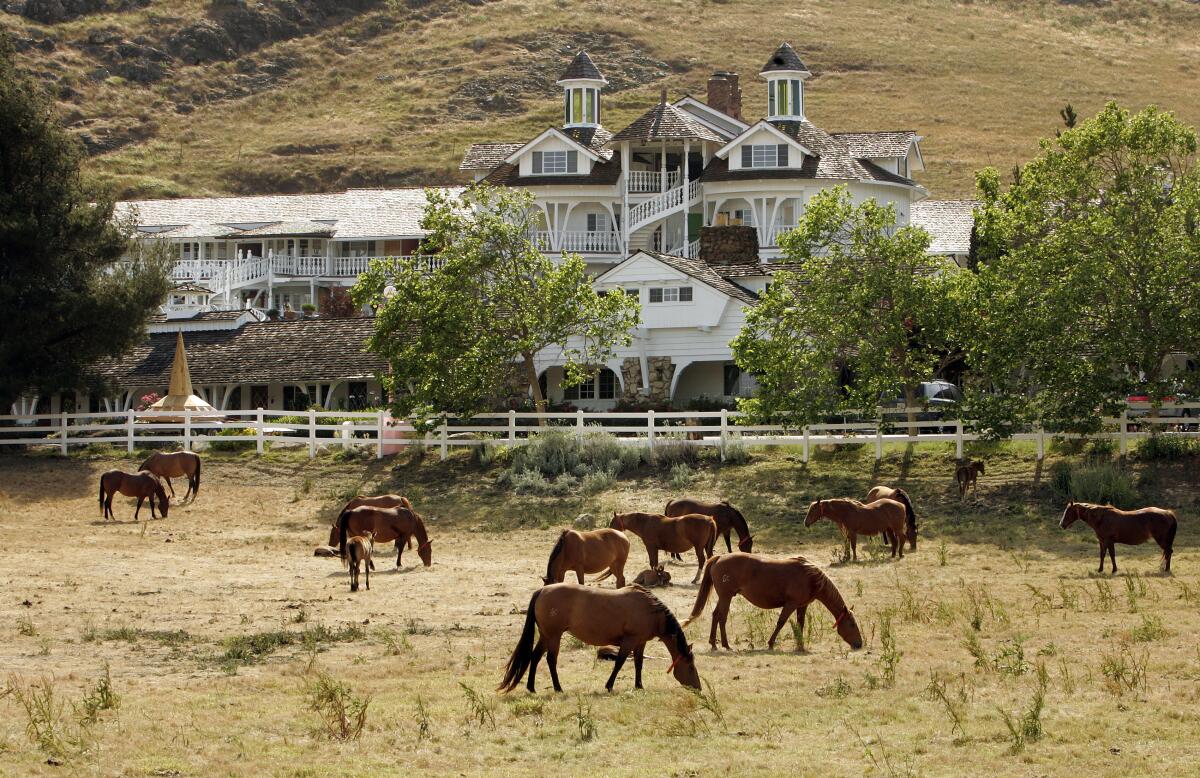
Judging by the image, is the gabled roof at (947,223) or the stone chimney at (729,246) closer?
the stone chimney at (729,246)

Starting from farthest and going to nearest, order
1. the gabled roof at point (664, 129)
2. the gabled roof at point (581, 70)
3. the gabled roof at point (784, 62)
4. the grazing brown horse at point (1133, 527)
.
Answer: the gabled roof at point (784, 62) < the gabled roof at point (581, 70) < the gabled roof at point (664, 129) < the grazing brown horse at point (1133, 527)

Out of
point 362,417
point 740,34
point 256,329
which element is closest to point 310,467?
point 362,417

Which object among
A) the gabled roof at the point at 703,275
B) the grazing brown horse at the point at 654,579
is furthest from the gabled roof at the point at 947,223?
the grazing brown horse at the point at 654,579

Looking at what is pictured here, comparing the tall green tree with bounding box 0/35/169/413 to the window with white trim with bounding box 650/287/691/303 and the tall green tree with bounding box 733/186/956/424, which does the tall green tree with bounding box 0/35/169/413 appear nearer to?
the window with white trim with bounding box 650/287/691/303

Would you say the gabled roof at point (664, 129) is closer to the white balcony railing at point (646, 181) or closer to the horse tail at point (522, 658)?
the white balcony railing at point (646, 181)

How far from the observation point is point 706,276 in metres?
52.5

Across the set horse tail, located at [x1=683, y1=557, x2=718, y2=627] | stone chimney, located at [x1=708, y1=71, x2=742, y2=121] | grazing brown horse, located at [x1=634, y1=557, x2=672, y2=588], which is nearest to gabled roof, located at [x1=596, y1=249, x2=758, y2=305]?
stone chimney, located at [x1=708, y1=71, x2=742, y2=121]

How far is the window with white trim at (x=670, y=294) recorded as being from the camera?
52125 millimetres

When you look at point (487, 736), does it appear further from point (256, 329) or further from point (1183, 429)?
point (256, 329)

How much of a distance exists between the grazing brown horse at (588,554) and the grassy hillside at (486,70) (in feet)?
269

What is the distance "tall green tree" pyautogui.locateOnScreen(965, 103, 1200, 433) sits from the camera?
37.0 metres

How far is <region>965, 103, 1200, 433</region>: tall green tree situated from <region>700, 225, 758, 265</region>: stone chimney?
1913 centimetres

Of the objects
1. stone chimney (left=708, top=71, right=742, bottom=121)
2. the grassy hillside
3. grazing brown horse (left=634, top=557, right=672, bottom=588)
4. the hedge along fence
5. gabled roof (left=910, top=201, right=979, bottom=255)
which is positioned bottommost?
grazing brown horse (left=634, top=557, right=672, bottom=588)

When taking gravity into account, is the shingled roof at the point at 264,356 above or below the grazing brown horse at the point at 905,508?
above
